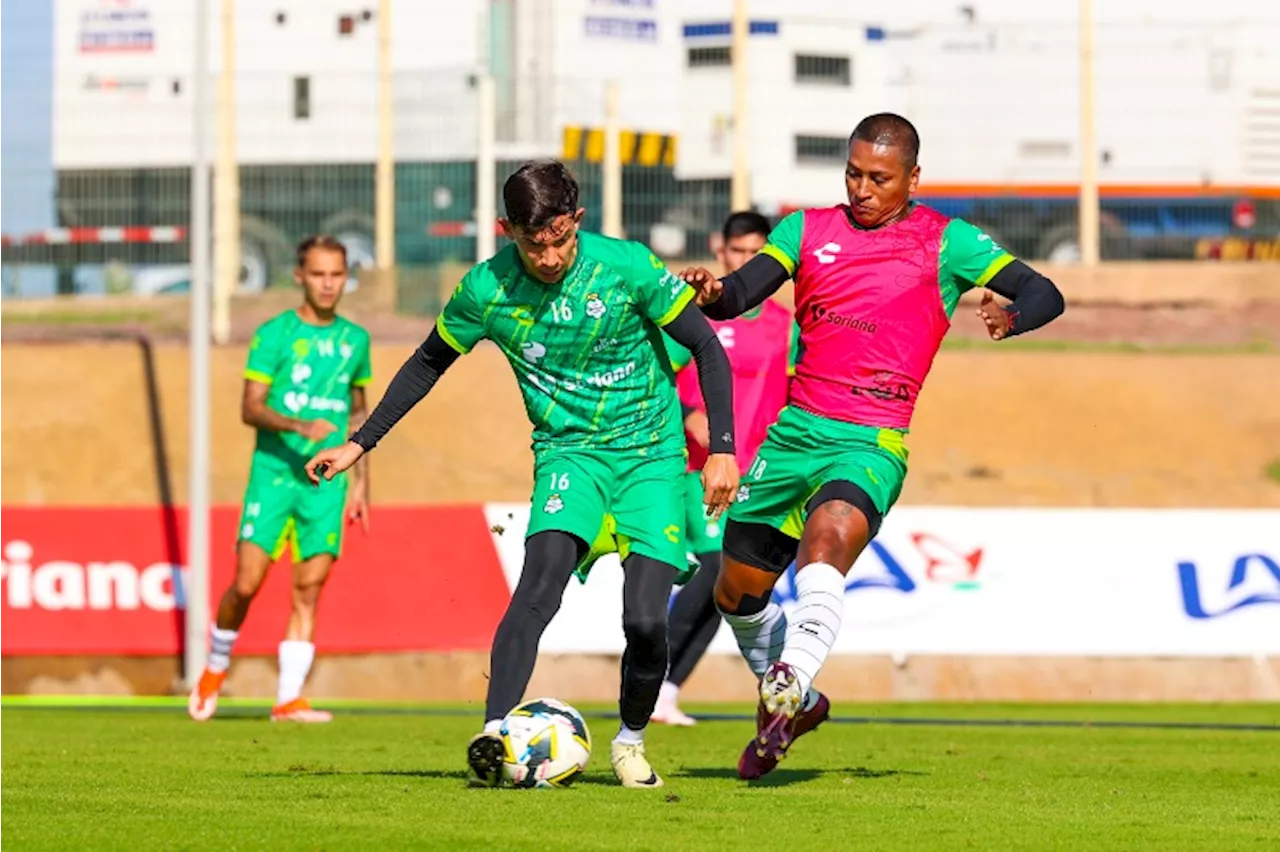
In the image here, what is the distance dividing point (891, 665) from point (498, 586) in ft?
9.03

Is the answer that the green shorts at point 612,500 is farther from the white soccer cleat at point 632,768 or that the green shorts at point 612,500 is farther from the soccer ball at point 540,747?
the white soccer cleat at point 632,768

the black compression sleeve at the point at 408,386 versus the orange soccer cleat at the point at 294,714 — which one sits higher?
the black compression sleeve at the point at 408,386

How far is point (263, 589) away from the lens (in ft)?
55.8

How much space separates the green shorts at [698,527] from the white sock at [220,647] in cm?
272

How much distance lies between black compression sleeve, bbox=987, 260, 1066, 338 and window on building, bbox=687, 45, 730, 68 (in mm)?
16145

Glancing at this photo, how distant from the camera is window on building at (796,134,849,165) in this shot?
2462 centimetres

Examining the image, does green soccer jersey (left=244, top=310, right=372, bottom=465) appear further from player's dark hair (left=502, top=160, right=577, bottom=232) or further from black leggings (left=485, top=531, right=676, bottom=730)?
player's dark hair (left=502, top=160, right=577, bottom=232)

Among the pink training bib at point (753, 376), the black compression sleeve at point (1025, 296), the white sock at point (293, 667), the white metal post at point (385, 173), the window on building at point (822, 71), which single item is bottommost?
the white sock at point (293, 667)

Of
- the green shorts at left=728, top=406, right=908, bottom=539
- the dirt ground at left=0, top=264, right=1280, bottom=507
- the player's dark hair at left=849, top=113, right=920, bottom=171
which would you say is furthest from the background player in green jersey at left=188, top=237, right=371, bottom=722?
the dirt ground at left=0, top=264, right=1280, bottom=507

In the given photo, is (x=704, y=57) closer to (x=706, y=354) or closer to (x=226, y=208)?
(x=226, y=208)

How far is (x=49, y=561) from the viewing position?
17.0m

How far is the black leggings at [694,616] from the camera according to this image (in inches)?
495

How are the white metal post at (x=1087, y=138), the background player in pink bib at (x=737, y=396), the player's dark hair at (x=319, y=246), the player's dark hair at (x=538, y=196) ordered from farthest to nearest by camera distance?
the white metal post at (x=1087, y=138)
the player's dark hair at (x=319, y=246)
the background player in pink bib at (x=737, y=396)
the player's dark hair at (x=538, y=196)

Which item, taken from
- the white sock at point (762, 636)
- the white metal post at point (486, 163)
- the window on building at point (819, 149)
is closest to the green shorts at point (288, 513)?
the white sock at point (762, 636)
